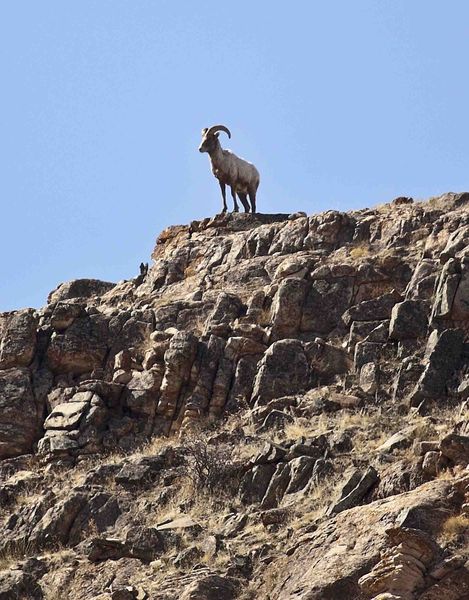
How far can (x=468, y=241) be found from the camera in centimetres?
3656

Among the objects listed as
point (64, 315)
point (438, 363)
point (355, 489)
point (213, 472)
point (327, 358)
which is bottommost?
point (355, 489)

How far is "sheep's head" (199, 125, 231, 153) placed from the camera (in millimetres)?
46484

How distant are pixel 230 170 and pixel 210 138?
1.17m

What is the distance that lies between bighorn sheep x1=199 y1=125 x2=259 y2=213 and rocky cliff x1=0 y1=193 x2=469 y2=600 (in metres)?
3.01

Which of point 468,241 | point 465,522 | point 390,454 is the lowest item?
point 465,522

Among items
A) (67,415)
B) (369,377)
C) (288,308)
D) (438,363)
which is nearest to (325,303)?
(288,308)

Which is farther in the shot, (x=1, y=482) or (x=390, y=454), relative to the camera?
A: (x=1, y=482)

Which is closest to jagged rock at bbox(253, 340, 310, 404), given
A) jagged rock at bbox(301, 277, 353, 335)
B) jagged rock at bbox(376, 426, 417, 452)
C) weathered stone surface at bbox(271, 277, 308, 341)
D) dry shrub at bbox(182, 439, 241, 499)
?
weathered stone surface at bbox(271, 277, 308, 341)

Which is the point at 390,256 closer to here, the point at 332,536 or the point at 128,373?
the point at 128,373

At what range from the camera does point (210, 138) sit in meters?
46.6

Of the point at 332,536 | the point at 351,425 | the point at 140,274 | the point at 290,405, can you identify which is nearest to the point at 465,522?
the point at 332,536

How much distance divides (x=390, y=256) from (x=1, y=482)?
1120cm

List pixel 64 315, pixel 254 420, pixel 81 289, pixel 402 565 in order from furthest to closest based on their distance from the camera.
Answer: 1. pixel 81 289
2. pixel 64 315
3. pixel 254 420
4. pixel 402 565

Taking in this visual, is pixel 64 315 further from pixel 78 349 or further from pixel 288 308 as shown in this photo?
pixel 288 308
